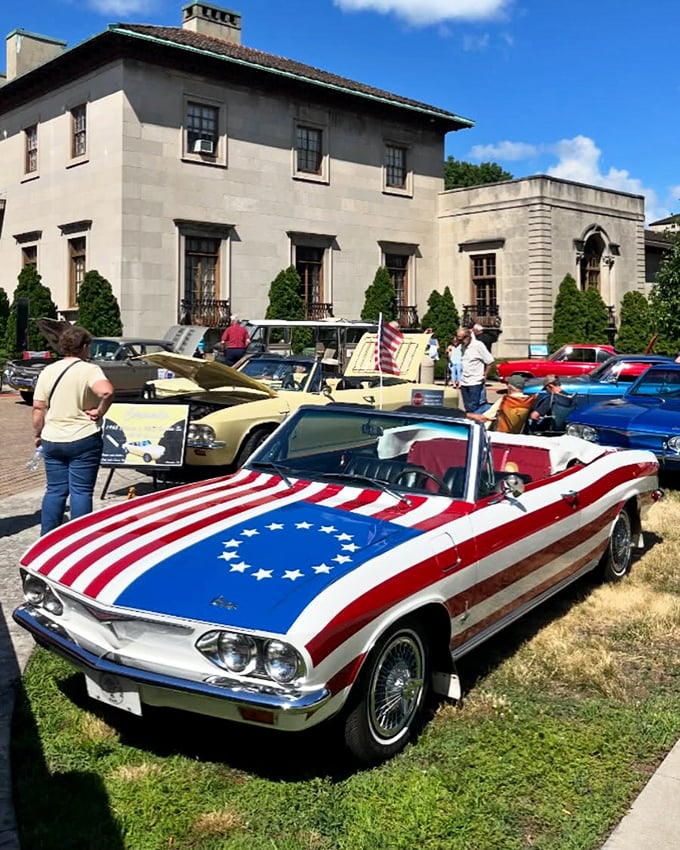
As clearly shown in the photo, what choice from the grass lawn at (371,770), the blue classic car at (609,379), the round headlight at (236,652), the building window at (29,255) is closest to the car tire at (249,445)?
the grass lawn at (371,770)

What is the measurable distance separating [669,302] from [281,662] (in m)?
26.3

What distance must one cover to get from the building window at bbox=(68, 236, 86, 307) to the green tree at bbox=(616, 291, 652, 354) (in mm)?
20351

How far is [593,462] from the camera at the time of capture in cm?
645

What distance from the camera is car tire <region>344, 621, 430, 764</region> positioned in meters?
3.79

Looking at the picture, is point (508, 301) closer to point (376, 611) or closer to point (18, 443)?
point (18, 443)

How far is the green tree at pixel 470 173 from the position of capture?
61125 millimetres

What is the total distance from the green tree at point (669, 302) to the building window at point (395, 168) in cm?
1075

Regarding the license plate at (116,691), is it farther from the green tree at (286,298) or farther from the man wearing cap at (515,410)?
the green tree at (286,298)

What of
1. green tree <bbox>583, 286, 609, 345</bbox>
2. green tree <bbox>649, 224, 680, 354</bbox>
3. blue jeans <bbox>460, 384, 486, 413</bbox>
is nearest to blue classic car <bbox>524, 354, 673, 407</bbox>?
blue jeans <bbox>460, 384, 486, 413</bbox>

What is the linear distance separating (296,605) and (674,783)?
1.82 m

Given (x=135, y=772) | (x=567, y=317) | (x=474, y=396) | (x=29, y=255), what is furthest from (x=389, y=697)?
(x=29, y=255)

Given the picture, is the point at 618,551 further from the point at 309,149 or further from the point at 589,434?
the point at 309,149

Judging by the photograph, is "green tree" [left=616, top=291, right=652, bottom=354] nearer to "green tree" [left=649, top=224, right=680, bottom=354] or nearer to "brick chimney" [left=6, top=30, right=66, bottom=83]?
"green tree" [left=649, top=224, right=680, bottom=354]

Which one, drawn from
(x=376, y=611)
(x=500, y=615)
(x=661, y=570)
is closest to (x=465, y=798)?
(x=376, y=611)
